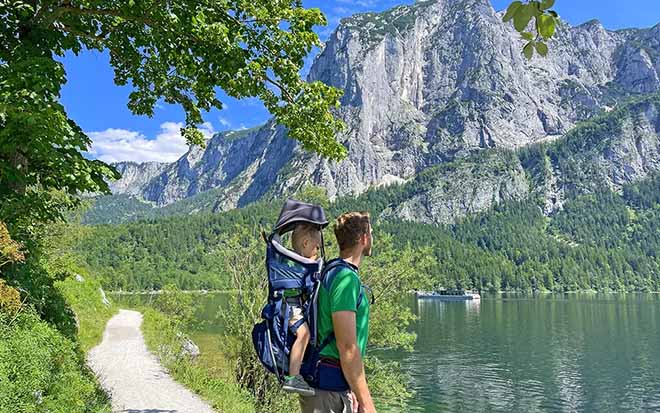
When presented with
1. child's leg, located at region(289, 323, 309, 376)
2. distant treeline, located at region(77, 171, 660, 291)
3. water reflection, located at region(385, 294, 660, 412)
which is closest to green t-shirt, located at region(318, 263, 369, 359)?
child's leg, located at region(289, 323, 309, 376)

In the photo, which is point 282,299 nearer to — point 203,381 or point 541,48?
point 541,48

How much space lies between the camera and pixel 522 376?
118 feet

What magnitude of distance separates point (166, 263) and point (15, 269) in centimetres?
16868

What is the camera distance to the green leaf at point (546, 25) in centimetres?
198

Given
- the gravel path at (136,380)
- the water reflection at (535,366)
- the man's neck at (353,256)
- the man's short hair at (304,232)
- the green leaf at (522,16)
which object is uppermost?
the green leaf at (522,16)

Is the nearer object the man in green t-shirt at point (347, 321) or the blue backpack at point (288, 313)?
the man in green t-shirt at point (347, 321)

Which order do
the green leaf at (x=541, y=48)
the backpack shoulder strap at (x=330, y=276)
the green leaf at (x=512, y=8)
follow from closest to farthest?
1. the green leaf at (x=512, y=8)
2. the green leaf at (x=541, y=48)
3. the backpack shoulder strap at (x=330, y=276)

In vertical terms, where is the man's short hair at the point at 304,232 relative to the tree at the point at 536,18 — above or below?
below

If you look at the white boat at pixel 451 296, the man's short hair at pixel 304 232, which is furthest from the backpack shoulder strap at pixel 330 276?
the white boat at pixel 451 296

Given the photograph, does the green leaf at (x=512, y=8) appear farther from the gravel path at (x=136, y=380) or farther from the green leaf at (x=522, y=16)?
the gravel path at (x=136, y=380)

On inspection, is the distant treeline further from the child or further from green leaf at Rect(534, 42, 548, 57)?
green leaf at Rect(534, 42, 548, 57)

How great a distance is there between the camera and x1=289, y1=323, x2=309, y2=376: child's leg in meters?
3.51

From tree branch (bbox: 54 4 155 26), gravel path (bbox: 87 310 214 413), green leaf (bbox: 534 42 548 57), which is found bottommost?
gravel path (bbox: 87 310 214 413)

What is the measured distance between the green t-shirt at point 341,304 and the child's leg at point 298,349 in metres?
0.10
